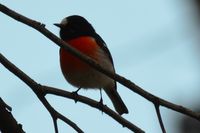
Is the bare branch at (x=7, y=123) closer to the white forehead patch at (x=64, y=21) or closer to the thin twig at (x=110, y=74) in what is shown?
the thin twig at (x=110, y=74)

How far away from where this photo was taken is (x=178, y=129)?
5.10 ft

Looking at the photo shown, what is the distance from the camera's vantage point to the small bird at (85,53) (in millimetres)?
4672

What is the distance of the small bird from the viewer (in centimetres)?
467

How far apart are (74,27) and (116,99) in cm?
109

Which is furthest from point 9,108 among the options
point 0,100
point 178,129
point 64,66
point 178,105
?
point 64,66

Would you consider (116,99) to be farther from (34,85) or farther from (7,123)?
(7,123)

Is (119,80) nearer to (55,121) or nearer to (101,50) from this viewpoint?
(55,121)

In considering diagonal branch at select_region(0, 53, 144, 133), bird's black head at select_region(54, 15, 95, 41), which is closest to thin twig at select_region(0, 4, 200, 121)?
diagonal branch at select_region(0, 53, 144, 133)

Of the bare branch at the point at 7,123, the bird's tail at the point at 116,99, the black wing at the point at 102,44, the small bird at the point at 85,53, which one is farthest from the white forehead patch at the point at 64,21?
the bare branch at the point at 7,123

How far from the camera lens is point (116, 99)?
5641mm

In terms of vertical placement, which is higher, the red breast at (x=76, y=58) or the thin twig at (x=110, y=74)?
the thin twig at (x=110, y=74)

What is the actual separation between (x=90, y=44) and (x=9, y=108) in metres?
2.20

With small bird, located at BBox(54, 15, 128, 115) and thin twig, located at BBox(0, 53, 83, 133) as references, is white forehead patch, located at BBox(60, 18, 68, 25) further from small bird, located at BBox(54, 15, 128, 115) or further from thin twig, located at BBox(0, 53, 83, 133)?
thin twig, located at BBox(0, 53, 83, 133)

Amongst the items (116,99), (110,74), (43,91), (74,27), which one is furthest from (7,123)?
(116,99)
